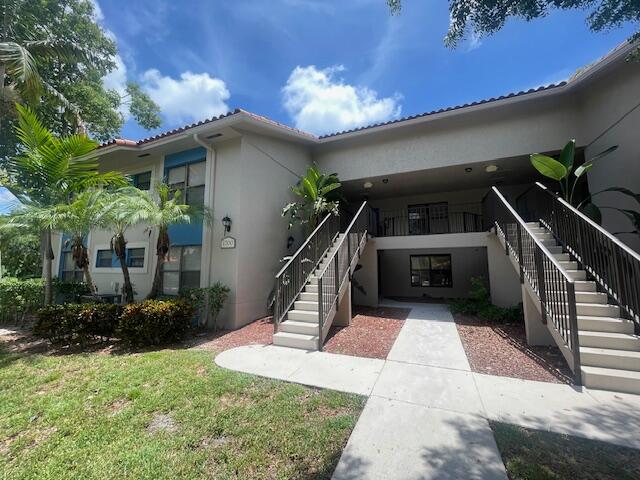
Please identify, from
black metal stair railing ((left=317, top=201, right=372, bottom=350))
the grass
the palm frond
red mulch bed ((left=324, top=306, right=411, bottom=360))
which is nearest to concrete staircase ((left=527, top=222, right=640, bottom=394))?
the grass

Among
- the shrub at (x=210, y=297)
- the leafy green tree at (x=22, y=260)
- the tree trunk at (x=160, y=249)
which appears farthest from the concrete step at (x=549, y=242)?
the leafy green tree at (x=22, y=260)

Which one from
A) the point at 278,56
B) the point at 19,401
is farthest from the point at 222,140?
the point at 19,401

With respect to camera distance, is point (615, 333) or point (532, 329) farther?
point (532, 329)

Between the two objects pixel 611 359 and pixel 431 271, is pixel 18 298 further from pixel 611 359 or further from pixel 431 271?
pixel 431 271

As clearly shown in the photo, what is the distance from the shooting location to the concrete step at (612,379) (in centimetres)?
355

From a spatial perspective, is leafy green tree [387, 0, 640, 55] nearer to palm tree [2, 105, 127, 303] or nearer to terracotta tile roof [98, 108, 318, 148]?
terracotta tile roof [98, 108, 318, 148]

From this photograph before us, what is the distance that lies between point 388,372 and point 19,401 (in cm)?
532

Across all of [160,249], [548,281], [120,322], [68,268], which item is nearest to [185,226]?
→ [160,249]

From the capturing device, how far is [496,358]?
16.2ft

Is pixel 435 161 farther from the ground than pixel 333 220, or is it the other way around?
pixel 435 161

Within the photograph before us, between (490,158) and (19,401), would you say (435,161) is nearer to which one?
(490,158)

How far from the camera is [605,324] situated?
4320mm

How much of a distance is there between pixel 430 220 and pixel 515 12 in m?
10.1

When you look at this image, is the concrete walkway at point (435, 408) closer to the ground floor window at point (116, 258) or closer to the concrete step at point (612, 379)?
the concrete step at point (612, 379)
